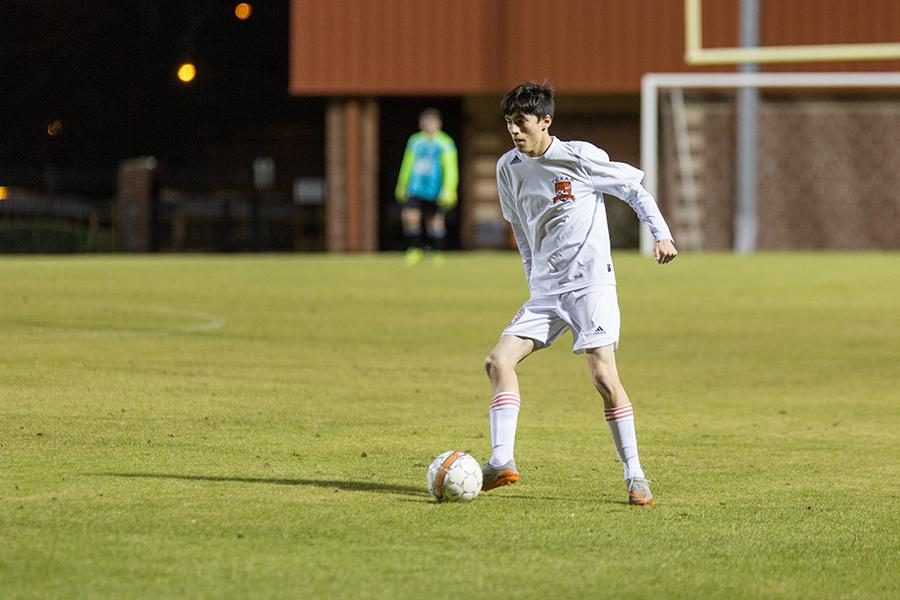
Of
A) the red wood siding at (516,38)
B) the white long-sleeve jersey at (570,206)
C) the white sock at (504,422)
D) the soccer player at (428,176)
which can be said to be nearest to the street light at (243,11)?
the red wood siding at (516,38)

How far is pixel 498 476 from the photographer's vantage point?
7254mm

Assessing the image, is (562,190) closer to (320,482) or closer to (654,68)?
(320,482)

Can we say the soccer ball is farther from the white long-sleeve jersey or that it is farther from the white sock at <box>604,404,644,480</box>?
the white long-sleeve jersey

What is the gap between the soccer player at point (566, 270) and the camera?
23.8ft

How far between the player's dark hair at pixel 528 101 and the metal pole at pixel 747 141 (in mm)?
26155

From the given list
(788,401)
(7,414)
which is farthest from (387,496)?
(788,401)

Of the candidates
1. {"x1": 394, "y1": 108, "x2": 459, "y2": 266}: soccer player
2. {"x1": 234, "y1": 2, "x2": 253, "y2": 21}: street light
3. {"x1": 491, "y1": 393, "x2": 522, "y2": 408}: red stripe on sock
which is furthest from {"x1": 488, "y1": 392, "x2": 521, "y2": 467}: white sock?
{"x1": 234, "y1": 2, "x2": 253, "y2": 21}: street light

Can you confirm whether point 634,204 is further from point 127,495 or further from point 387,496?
point 127,495

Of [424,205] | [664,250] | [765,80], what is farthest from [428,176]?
[664,250]

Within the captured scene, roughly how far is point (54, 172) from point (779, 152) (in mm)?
19921

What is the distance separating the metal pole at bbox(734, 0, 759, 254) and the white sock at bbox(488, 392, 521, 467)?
85.5 feet

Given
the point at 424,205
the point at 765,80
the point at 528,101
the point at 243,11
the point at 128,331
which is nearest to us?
the point at 528,101

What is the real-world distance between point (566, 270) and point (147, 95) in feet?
143

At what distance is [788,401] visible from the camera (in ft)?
38.5
